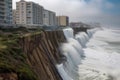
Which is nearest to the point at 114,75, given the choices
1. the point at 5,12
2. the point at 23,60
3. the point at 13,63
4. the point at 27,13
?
the point at 23,60

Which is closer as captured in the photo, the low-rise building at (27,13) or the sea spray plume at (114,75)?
the sea spray plume at (114,75)

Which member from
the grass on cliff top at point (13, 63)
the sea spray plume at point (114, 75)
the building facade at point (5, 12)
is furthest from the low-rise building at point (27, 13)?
the grass on cliff top at point (13, 63)

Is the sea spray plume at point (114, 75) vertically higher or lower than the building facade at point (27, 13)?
lower

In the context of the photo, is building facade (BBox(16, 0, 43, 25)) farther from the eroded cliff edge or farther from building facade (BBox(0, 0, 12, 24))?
the eroded cliff edge

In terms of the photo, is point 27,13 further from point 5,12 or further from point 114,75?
point 114,75

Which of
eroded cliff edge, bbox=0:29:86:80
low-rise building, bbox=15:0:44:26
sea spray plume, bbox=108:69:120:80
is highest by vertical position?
low-rise building, bbox=15:0:44:26

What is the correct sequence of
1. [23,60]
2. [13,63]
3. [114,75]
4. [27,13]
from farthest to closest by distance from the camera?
[27,13] < [114,75] < [23,60] < [13,63]

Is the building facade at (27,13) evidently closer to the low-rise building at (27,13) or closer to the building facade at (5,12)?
the low-rise building at (27,13)

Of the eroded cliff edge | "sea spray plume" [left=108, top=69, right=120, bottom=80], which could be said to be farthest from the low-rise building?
"sea spray plume" [left=108, top=69, right=120, bottom=80]

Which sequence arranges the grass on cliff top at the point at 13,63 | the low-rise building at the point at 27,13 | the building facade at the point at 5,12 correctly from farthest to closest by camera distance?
the low-rise building at the point at 27,13, the building facade at the point at 5,12, the grass on cliff top at the point at 13,63
